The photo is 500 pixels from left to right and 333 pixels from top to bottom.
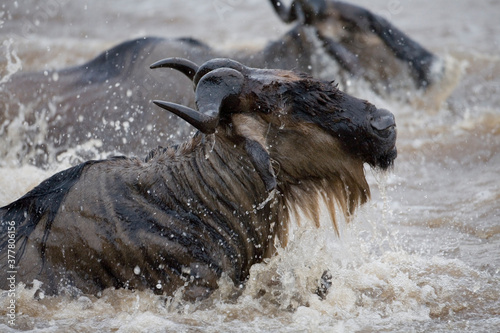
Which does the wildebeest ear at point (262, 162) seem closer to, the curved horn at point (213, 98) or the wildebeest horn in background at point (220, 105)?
the wildebeest horn in background at point (220, 105)

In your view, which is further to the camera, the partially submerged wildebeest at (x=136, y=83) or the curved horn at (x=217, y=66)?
the partially submerged wildebeest at (x=136, y=83)

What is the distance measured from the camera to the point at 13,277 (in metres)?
4.89

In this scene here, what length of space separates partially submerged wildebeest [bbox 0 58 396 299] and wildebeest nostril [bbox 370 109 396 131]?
0.02m

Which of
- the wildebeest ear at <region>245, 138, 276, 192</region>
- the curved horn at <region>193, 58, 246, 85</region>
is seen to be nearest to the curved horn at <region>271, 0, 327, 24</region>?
the curved horn at <region>193, 58, 246, 85</region>

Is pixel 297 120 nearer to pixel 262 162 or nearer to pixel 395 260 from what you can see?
pixel 262 162

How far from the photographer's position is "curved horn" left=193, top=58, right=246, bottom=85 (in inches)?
191

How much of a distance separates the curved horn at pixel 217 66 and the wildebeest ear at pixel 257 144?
1.01 ft

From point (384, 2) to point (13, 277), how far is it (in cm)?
1379

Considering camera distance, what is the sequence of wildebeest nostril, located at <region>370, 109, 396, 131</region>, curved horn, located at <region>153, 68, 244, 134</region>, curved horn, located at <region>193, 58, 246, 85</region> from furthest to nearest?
1. curved horn, located at <region>193, 58, 246, 85</region>
2. wildebeest nostril, located at <region>370, 109, 396, 131</region>
3. curved horn, located at <region>153, 68, 244, 134</region>

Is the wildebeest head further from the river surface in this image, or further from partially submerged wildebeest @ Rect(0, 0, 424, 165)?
partially submerged wildebeest @ Rect(0, 0, 424, 165)

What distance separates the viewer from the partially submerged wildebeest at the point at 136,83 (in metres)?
7.88

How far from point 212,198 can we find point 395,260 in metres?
1.57

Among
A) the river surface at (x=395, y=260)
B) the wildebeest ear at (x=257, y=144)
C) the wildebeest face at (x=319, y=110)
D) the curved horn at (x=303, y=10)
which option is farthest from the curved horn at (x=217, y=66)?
the curved horn at (x=303, y=10)

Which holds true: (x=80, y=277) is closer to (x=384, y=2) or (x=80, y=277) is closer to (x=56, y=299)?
(x=56, y=299)
